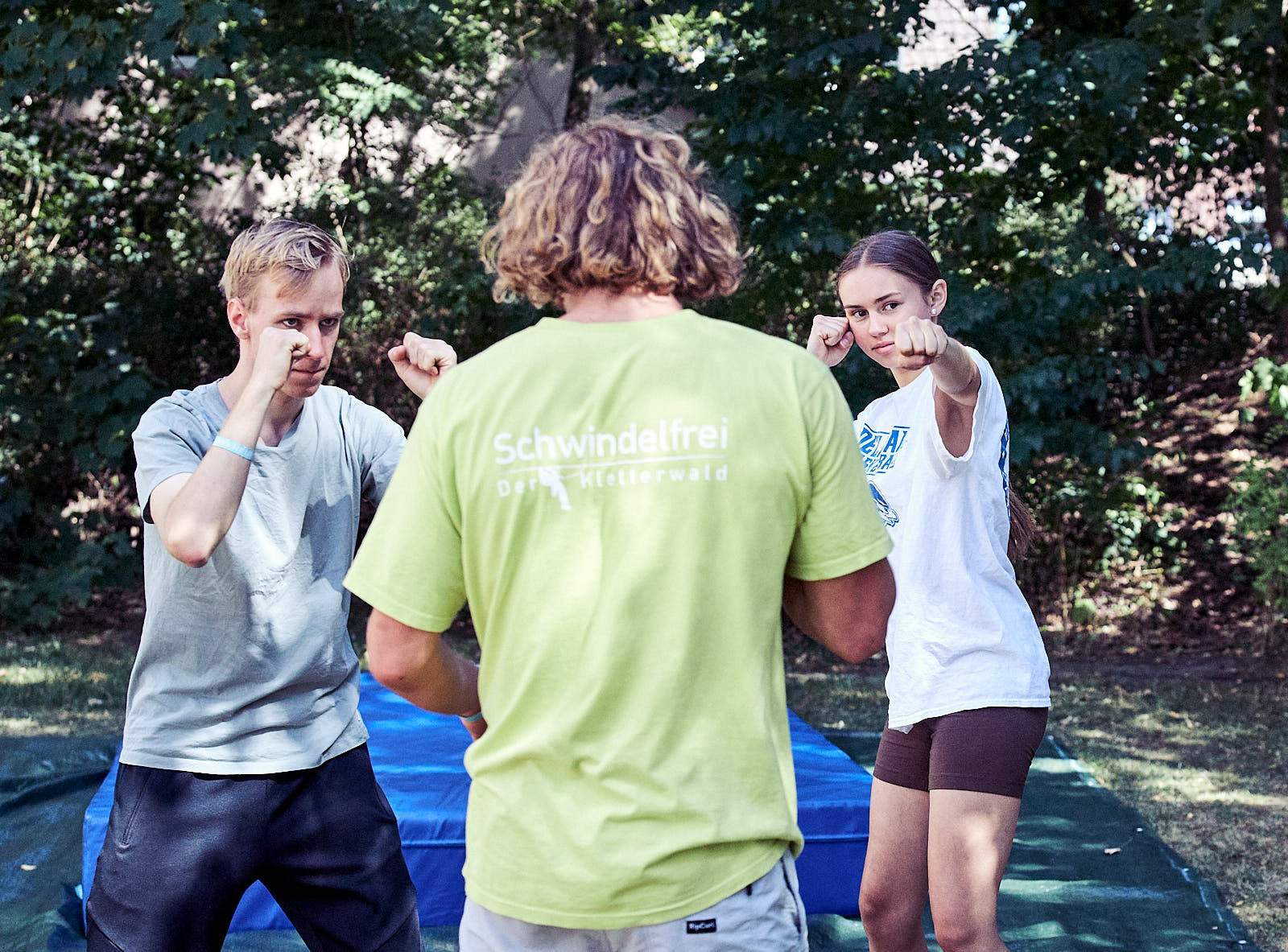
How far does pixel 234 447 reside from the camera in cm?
181

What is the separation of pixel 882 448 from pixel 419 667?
1.37 meters

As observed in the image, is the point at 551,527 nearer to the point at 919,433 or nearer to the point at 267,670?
the point at 267,670

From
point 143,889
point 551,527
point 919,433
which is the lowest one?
point 143,889

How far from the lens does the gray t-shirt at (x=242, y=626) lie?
6.61 feet

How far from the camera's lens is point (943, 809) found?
2.23 meters

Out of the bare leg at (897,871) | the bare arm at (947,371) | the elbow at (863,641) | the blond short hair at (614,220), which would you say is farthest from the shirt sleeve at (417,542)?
the bare leg at (897,871)

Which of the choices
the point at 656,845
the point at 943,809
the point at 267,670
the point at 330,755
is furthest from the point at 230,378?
the point at 943,809

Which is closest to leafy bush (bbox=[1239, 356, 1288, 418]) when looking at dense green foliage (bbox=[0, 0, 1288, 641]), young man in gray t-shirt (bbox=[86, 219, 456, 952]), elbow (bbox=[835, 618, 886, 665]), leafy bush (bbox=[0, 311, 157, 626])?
dense green foliage (bbox=[0, 0, 1288, 641])

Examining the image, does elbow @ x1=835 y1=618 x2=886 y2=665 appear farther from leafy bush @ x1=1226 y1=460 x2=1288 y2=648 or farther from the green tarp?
leafy bush @ x1=1226 y1=460 x2=1288 y2=648

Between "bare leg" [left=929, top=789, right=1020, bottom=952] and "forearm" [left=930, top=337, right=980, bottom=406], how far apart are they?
0.71 meters

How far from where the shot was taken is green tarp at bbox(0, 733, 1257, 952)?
10.6 ft

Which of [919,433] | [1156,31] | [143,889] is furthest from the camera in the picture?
[1156,31]

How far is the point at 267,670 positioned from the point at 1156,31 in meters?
6.60

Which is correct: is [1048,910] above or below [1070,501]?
below
